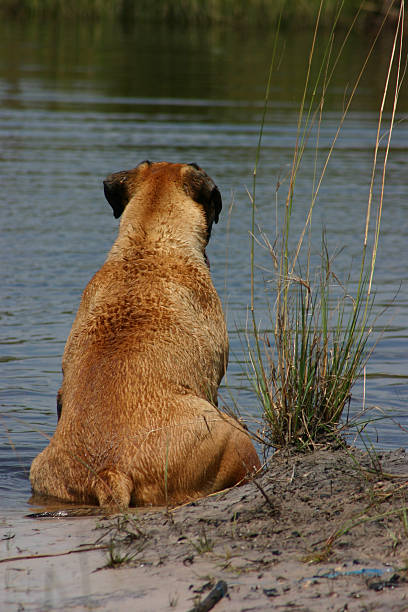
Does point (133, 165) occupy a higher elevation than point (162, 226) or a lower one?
lower

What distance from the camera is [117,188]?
580 cm

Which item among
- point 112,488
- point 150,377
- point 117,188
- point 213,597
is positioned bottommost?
point 112,488

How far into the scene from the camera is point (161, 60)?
82.9ft

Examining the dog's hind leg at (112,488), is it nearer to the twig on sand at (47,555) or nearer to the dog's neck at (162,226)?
the twig on sand at (47,555)

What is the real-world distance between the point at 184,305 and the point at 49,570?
1.82 metres

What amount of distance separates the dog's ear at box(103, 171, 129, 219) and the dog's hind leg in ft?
6.92

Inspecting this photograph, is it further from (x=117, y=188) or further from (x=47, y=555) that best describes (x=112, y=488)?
(x=117, y=188)

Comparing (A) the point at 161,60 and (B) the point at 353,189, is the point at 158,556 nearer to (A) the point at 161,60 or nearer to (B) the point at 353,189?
(B) the point at 353,189

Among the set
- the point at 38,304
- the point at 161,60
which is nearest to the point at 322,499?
the point at 38,304

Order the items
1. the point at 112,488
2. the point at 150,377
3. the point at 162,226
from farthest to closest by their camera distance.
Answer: the point at 162,226 → the point at 150,377 → the point at 112,488

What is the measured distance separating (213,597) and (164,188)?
2968mm

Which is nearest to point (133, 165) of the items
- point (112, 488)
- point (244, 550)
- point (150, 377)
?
point (150, 377)

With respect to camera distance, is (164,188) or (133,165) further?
(133,165)

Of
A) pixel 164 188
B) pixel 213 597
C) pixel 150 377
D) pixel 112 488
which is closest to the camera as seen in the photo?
pixel 213 597
